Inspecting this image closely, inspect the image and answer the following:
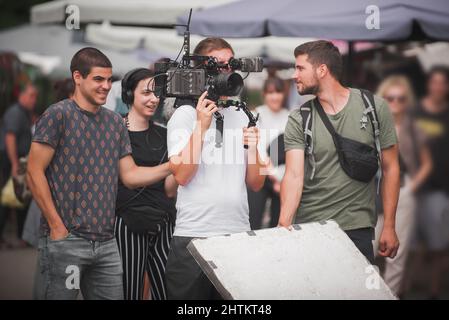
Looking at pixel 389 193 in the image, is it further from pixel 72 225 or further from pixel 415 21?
pixel 72 225

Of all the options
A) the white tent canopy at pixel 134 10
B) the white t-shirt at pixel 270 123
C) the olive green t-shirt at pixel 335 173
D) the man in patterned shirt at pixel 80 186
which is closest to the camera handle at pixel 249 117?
the olive green t-shirt at pixel 335 173

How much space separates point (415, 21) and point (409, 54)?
5978 millimetres

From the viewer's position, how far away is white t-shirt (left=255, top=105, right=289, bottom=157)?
642cm

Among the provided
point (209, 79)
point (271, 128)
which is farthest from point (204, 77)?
point (271, 128)

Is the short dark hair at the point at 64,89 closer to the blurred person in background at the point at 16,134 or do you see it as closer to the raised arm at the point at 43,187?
the raised arm at the point at 43,187

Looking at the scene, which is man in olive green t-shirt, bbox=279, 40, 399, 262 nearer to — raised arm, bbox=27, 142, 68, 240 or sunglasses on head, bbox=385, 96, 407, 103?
raised arm, bbox=27, 142, 68, 240

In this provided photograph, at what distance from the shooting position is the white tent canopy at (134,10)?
743 cm

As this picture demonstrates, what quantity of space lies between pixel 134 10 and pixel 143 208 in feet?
11.9

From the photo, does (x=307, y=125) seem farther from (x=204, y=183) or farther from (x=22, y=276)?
(x=22, y=276)

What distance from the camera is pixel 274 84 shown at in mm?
7395

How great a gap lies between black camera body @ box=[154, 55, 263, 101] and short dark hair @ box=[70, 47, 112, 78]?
0.31 meters

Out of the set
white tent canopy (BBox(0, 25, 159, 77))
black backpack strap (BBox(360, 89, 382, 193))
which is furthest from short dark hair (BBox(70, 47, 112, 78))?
white tent canopy (BBox(0, 25, 159, 77))

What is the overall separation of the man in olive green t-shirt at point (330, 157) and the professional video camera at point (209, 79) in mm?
302

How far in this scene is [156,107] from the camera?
5.22 m
